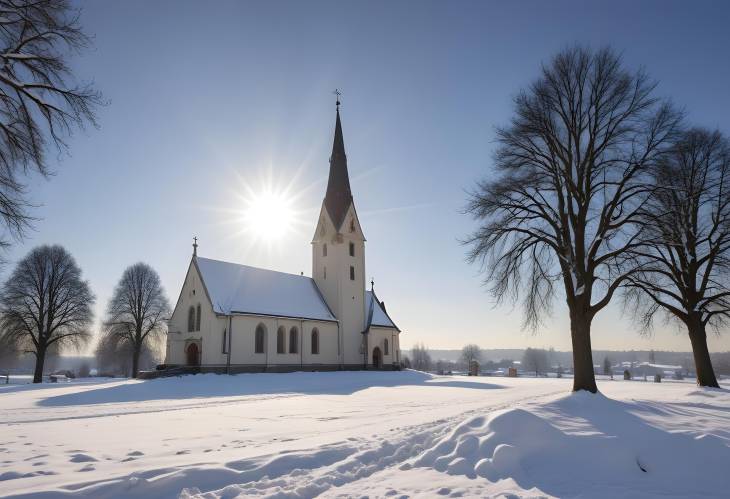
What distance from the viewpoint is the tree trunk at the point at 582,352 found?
1664cm

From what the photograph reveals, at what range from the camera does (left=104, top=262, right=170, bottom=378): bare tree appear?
47.0 metres

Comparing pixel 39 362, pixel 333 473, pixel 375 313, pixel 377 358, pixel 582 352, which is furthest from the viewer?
pixel 375 313

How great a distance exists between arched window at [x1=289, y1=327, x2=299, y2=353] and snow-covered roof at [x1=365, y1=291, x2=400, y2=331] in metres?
8.89

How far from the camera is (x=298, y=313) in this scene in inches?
1606

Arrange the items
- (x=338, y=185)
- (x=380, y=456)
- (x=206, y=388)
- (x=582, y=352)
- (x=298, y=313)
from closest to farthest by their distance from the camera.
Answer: (x=380, y=456) < (x=582, y=352) < (x=206, y=388) < (x=298, y=313) < (x=338, y=185)

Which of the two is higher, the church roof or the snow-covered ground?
the church roof

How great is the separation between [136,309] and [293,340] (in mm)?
18966

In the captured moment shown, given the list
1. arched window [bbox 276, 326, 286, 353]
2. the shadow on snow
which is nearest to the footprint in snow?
the shadow on snow

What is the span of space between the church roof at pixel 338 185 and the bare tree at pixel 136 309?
20.4 metres

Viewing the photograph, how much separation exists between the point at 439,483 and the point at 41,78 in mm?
12714

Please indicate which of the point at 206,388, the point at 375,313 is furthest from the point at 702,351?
the point at 375,313

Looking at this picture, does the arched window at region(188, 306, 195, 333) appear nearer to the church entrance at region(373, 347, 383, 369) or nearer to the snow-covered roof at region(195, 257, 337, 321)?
the snow-covered roof at region(195, 257, 337, 321)

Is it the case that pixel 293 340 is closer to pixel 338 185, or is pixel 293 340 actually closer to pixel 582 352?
pixel 338 185

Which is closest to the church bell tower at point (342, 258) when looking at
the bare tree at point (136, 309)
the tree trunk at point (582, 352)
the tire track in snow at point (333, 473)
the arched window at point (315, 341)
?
the arched window at point (315, 341)
